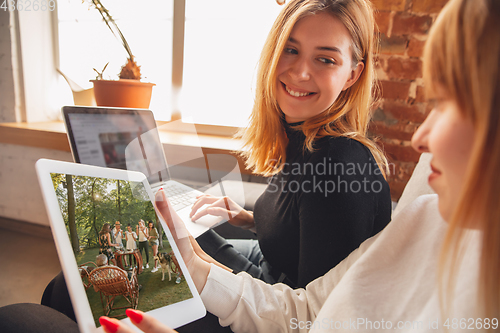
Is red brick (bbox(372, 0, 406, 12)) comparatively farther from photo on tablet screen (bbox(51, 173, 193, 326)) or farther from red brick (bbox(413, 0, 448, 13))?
photo on tablet screen (bbox(51, 173, 193, 326))

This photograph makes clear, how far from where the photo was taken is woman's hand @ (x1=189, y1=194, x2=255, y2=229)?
0.74 meters

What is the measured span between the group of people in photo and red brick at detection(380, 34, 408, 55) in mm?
1115

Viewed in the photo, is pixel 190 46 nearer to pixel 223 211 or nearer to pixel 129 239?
pixel 223 211

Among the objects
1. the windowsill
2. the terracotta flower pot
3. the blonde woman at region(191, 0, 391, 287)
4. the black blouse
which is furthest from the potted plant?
the black blouse

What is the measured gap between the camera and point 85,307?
1.14ft

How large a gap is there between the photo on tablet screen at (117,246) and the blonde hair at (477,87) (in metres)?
0.37

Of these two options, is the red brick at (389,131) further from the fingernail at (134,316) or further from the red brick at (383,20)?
the fingernail at (134,316)

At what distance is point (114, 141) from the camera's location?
79 centimetres

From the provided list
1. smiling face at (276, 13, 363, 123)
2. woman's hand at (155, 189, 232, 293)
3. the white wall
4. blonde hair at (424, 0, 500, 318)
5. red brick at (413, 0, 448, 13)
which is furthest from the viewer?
the white wall

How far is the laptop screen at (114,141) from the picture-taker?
74cm

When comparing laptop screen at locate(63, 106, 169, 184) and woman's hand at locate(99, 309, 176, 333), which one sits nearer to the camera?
woman's hand at locate(99, 309, 176, 333)

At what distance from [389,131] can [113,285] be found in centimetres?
116

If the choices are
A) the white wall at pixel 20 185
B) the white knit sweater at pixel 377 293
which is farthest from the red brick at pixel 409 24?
the white wall at pixel 20 185

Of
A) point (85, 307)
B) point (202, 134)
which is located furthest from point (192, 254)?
point (202, 134)
